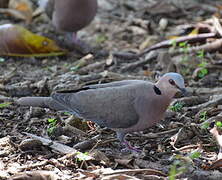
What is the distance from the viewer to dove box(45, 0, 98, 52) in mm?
6453

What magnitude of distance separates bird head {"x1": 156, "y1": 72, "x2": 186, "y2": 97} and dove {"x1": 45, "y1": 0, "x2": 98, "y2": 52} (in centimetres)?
281

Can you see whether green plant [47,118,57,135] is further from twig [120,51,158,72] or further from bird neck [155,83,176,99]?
twig [120,51,158,72]

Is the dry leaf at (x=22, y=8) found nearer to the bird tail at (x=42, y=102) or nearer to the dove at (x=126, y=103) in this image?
the bird tail at (x=42, y=102)

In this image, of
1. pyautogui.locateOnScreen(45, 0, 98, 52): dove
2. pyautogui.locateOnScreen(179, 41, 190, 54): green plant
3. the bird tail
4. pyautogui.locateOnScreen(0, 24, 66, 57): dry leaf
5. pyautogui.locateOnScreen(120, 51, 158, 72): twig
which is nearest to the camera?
the bird tail

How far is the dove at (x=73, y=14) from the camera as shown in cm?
645

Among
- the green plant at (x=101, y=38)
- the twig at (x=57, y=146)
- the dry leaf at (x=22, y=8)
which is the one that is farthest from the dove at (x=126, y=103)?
the dry leaf at (x=22, y=8)

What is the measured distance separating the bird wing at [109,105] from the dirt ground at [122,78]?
20 centimetres

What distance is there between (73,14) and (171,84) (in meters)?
2.93

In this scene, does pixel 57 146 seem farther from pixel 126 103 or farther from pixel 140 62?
pixel 140 62

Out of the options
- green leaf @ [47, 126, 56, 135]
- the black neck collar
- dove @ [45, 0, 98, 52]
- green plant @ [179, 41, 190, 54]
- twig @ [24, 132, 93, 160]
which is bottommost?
twig @ [24, 132, 93, 160]

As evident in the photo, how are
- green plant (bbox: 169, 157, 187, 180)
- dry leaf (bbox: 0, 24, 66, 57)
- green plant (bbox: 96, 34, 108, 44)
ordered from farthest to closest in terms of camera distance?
green plant (bbox: 96, 34, 108, 44)
dry leaf (bbox: 0, 24, 66, 57)
green plant (bbox: 169, 157, 187, 180)

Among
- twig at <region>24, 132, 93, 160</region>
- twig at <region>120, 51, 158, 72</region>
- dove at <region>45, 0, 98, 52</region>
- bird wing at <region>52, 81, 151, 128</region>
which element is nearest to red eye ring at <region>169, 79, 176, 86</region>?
bird wing at <region>52, 81, 151, 128</region>

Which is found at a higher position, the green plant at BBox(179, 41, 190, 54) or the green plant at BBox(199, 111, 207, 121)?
the green plant at BBox(179, 41, 190, 54)

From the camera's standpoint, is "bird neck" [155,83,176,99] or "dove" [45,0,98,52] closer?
"bird neck" [155,83,176,99]
